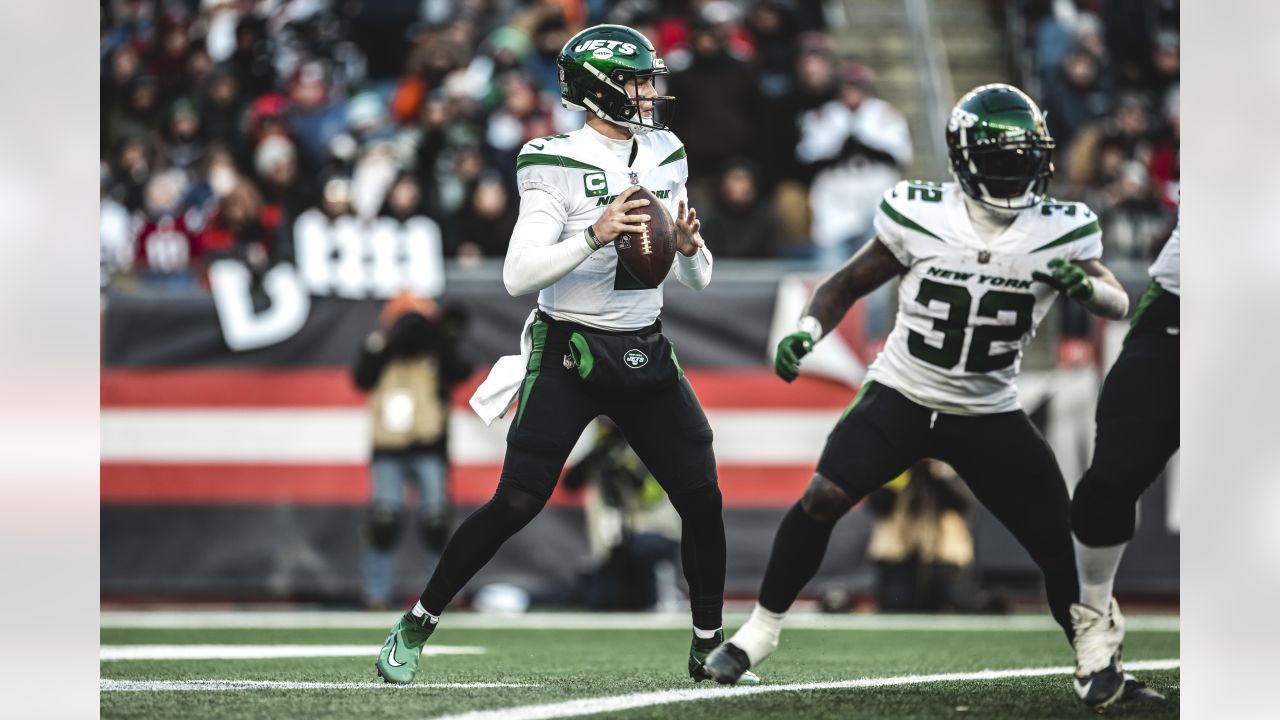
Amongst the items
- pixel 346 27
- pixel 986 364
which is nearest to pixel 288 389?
pixel 346 27

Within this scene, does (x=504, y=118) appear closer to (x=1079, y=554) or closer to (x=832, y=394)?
(x=832, y=394)

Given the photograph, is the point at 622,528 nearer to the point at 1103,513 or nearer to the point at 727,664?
the point at 727,664

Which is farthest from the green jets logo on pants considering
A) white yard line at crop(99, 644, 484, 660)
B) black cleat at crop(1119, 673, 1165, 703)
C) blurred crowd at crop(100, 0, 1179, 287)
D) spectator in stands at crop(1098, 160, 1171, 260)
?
spectator in stands at crop(1098, 160, 1171, 260)

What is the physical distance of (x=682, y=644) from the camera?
6.67 meters

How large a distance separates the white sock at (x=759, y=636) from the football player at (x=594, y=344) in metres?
0.17

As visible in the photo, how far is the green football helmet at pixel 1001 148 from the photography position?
432 centimetres

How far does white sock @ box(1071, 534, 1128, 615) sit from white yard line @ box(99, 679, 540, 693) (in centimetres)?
146

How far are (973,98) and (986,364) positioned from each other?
2.28ft

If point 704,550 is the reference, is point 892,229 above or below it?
above

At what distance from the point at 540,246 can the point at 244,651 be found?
2.45 metres

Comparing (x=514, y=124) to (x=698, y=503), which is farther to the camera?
(x=514, y=124)

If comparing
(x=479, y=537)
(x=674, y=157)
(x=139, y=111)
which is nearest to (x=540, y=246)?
(x=674, y=157)

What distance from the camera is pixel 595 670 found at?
5215 mm

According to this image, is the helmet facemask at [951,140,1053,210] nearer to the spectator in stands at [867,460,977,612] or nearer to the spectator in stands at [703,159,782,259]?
the spectator in stands at [867,460,977,612]
